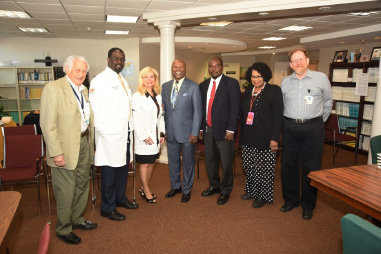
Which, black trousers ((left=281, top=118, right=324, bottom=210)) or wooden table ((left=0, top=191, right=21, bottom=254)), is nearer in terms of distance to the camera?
wooden table ((left=0, top=191, right=21, bottom=254))

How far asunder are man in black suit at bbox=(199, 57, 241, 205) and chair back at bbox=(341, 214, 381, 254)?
2225 mm

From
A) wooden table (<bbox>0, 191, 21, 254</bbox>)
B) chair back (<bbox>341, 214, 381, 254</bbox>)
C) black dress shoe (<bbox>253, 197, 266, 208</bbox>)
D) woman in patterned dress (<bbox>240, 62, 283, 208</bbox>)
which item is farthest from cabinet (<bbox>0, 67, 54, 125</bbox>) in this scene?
chair back (<bbox>341, 214, 381, 254</bbox>)

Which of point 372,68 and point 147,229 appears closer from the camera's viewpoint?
point 147,229

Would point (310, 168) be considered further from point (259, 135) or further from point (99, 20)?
point (99, 20)

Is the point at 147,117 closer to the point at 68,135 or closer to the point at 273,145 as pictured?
the point at 68,135

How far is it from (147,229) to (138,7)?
3741 millimetres

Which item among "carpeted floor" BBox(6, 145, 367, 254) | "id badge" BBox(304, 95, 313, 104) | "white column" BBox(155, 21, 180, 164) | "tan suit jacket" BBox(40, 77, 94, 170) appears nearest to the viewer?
"tan suit jacket" BBox(40, 77, 94, 170)

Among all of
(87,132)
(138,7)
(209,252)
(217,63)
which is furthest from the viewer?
(138,7)

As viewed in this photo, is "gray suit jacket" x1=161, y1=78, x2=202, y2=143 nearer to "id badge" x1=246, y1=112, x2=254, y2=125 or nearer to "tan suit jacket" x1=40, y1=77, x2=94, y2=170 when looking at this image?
"id badge" x1=246, y1=112, x2=254, y2=125

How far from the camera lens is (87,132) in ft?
9.76

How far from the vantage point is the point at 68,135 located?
2.65m

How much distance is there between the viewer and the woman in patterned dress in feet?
10.7

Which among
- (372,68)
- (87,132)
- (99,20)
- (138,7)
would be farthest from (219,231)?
(372,68)

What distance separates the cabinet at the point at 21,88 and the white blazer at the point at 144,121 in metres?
6.03
